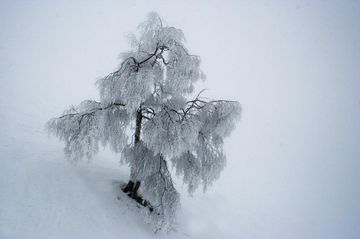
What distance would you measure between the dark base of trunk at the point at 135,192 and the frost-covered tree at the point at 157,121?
52.7 inches

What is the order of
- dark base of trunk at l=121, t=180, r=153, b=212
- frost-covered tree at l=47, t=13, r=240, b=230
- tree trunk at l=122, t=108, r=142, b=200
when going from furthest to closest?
dark base of trunk at l=121, t=180, r=153, b=212, tree trunk at l=122, t=108, r=142, b=200, frost-covered tree at l=47, t=13, r=240, b=230

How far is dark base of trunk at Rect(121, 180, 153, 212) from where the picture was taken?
35.2ft

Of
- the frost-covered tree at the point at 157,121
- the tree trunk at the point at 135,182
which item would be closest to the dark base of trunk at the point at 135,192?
the tree trunk at the point at 135,182

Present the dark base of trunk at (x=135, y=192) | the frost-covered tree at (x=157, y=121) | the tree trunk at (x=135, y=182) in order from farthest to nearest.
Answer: the dark base of trunk at (x=135, y=192), the tree trunk at (x=135, y=182), the frost-covered tree at (x=157, y=121)

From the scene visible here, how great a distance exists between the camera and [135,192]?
35.6ft

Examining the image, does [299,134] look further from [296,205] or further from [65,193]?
[65,193]

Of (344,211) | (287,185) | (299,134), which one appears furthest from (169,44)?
(299,134)

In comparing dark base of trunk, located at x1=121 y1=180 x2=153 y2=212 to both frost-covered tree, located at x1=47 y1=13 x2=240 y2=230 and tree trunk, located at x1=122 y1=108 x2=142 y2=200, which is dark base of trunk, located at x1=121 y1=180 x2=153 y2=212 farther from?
frost-covered tree, located at x1=47 y1=13 x2=240 y2=230

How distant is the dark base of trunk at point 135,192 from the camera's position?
10.7 metres

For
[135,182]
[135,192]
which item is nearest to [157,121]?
[135,182]

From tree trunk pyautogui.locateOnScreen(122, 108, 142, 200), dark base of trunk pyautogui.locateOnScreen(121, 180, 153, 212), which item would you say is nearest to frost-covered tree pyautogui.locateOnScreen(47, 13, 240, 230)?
tree trunk pyautogui.locateOnScreen(122, 108, 142, 200)

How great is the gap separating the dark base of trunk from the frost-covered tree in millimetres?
1338

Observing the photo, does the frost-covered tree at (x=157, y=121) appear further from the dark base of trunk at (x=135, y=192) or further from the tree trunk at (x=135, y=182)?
the dark base of trunk at (x=135, y=192)

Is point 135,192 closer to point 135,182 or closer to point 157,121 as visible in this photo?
point 135,182
